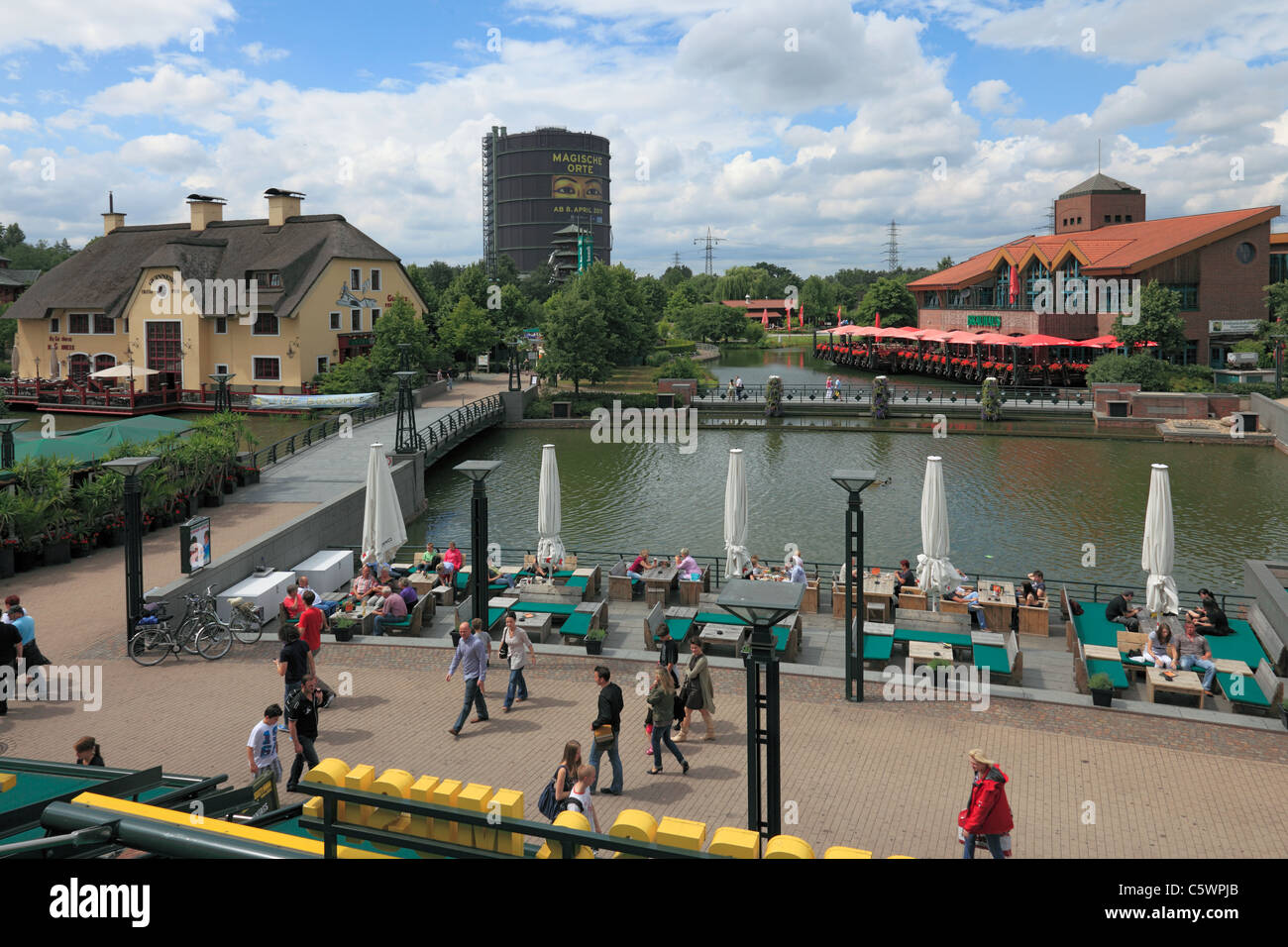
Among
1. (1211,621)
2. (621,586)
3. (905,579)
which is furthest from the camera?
(621,586)

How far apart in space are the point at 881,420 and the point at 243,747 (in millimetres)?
40094

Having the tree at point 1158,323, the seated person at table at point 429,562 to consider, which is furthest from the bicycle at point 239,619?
the tree at point 1158,323

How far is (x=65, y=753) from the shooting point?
1166 centimetres

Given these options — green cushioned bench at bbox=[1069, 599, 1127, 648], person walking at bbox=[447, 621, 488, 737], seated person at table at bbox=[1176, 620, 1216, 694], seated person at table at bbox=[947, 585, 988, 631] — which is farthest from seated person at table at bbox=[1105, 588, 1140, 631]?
person walking at bbox=[447, 621, 488, 737]

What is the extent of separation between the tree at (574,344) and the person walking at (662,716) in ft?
145

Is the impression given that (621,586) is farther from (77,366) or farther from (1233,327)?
(1233,327)

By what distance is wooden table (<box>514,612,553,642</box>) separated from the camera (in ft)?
53.8

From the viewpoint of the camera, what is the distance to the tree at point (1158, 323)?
55.7 meters

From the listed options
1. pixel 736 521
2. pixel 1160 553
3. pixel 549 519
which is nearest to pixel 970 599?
pixel 1160 553

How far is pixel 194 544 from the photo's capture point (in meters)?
16.9

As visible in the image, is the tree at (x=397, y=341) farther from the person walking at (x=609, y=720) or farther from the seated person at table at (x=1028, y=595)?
the person walking at (x=609, y=720)

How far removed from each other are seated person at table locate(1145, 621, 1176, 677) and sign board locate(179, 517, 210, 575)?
48.6ft

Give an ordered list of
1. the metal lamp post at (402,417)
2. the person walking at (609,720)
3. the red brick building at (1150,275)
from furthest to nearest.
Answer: the red brick building at (1150,275), the metal lamp post at (402,417), the person walking at (609,720)

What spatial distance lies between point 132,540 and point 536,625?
6.25 meters
